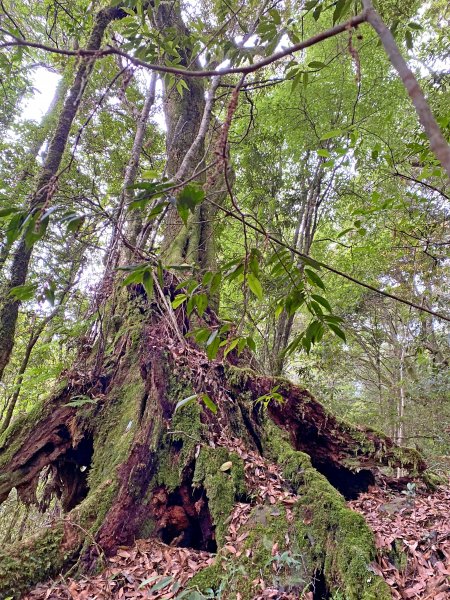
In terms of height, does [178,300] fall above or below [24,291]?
above

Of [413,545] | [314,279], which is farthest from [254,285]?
[413,545]

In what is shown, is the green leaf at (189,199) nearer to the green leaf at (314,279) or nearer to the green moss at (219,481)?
the green leaf at (314,279)

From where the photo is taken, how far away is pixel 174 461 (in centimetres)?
329

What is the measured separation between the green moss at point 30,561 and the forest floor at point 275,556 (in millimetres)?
A: 87

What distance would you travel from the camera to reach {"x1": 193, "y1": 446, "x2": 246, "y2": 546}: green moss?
2.91 metres

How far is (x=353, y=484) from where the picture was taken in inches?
146

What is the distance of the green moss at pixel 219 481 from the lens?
2.91 metres

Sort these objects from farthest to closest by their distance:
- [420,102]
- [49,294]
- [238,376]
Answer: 1. [238,376]
2. [49,294]
3. [420,102]

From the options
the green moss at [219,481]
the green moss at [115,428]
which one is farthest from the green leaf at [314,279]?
the green moss at [115,428]

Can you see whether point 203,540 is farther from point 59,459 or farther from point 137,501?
Answer: point 59,459

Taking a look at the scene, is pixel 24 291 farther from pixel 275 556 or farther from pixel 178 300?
pixel 275 556

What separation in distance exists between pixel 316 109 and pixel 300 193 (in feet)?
5.72

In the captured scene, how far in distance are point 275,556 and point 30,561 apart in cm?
180

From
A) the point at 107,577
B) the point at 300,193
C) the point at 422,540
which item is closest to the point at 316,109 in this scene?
the point at 300,193
